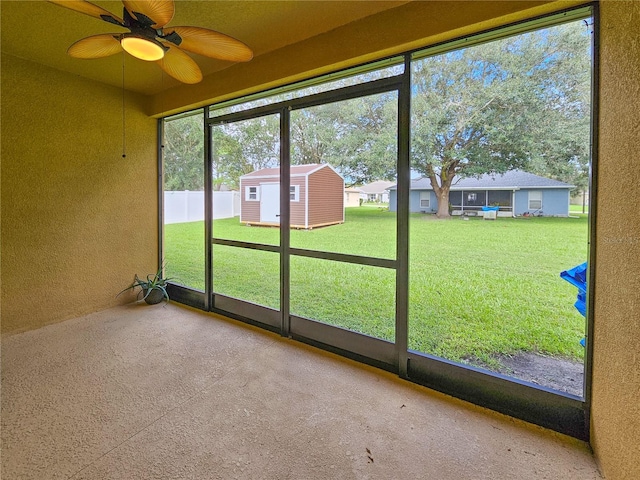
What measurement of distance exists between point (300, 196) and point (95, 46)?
70.4 inches

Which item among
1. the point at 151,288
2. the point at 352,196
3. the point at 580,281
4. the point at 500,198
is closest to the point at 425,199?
the point at 500,198

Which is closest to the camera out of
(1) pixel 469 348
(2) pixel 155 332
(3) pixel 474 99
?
(3) pixel 474 99

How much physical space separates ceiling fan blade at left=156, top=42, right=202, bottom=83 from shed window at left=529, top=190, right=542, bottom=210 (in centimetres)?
239

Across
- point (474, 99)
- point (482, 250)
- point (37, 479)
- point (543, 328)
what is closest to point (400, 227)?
point (482, 250)

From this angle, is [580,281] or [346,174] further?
[346,174]

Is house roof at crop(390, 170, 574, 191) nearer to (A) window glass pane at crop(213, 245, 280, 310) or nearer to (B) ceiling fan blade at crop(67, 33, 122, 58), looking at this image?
(A) window glass pane at crop(213, 245, 280, 310)

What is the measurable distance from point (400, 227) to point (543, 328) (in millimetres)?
1228

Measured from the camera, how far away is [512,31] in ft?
6.44

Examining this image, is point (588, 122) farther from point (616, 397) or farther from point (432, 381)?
point (432, 381)

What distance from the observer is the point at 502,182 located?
7.15ft

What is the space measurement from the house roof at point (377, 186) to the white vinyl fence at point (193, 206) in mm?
1559

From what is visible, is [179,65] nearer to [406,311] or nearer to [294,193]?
[294,193]

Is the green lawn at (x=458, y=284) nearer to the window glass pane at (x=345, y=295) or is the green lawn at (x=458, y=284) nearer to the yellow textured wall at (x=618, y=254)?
the window glass pane at (x=345, y=295)

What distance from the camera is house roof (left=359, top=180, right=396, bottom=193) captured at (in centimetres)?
246
